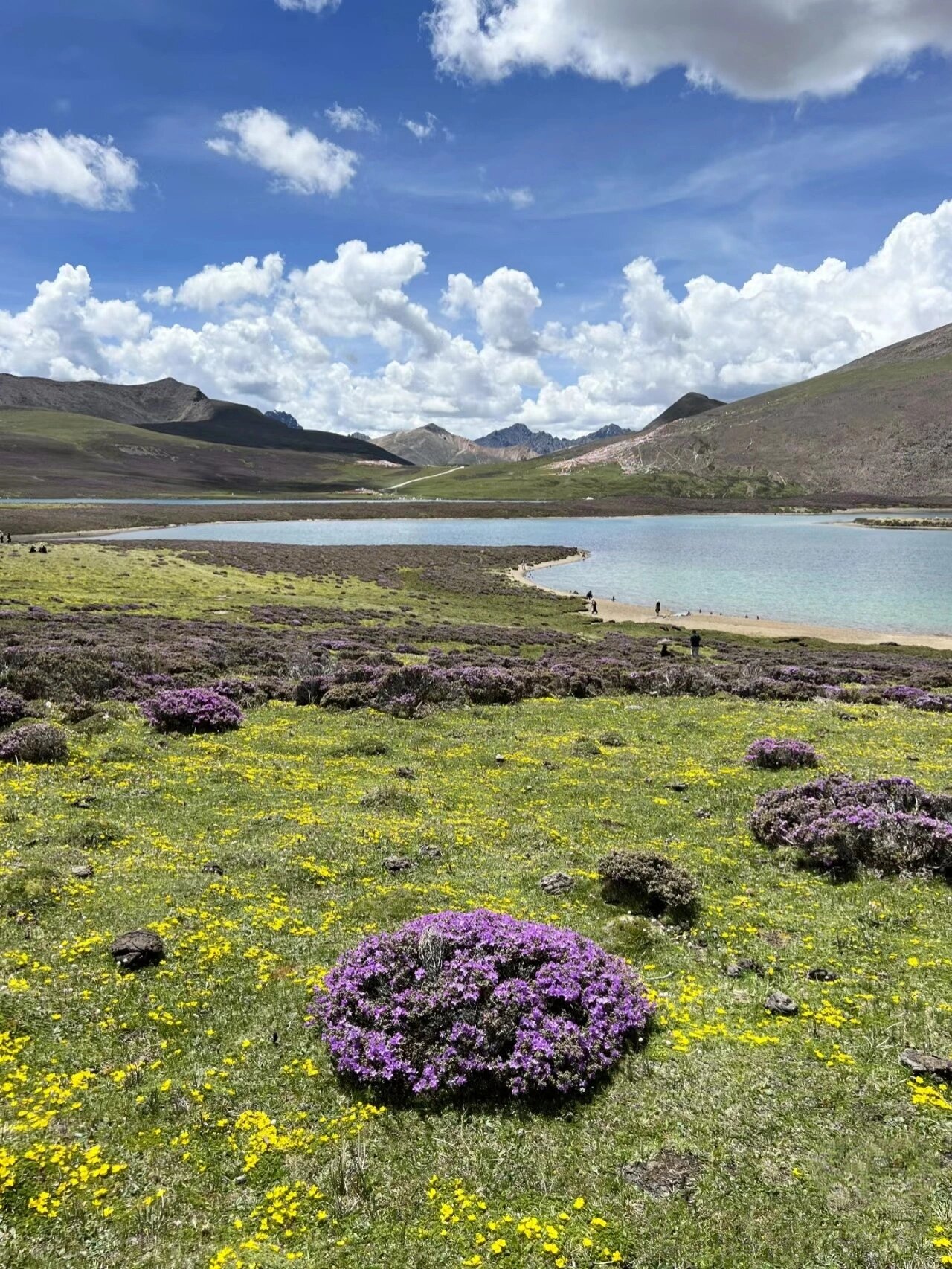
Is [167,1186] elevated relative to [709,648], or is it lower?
elevated

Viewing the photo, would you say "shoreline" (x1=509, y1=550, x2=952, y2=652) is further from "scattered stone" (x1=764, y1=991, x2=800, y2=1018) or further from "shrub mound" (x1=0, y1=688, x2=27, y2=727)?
"scattered stone" (x1=764, y1=991, x2=800, y2=1018)

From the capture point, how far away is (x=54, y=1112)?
692 centimetres

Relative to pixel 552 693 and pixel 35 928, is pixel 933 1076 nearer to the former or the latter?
pixel 35 928

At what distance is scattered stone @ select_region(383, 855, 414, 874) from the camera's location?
12398 mm

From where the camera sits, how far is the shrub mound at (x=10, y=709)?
18062 mm

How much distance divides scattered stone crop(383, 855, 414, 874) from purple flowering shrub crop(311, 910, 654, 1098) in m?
2.86

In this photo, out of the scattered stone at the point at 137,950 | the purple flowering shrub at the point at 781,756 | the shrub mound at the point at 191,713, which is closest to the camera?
the scattered stone at the point at 137,950

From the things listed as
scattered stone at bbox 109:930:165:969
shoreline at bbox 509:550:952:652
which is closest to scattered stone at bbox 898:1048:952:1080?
scattered stone at bbox 109:930:165:969

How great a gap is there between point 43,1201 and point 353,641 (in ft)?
137

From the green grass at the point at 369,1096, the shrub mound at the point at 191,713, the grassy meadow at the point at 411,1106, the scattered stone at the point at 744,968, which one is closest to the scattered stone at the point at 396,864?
the grassy meadow at the point at 411,1106

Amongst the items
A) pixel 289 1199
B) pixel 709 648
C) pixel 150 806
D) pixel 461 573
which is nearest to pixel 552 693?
pixel 150 806

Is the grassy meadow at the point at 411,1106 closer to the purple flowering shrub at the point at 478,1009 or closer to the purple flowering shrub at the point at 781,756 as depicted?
the purple flowering shrub at the point at 478,1009

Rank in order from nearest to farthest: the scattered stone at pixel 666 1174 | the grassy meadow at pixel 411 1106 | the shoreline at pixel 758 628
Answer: the grassy meadow at pixel 411 1106
the scattered stone at pixel 666 1174
the shoreline at pixel 758 628

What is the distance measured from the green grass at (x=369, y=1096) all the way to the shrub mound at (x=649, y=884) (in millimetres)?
421
